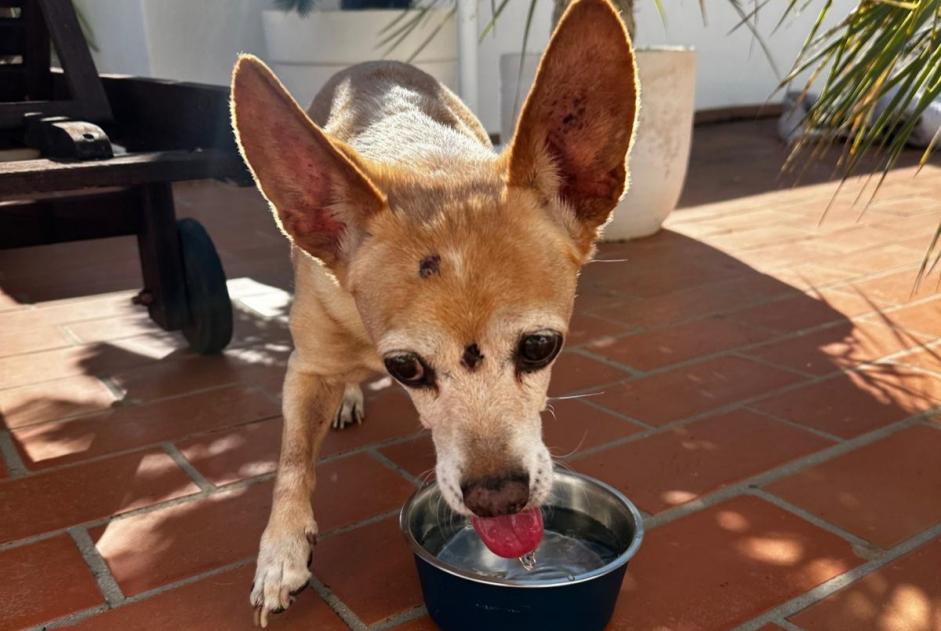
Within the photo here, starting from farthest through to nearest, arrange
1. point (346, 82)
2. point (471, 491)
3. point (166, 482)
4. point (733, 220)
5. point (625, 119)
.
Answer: point (733, 220)
point (346, 82)
point (166, 482)
point (625, 119)
point (471, 491)

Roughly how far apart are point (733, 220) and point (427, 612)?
4.51 m

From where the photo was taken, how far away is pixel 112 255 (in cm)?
550

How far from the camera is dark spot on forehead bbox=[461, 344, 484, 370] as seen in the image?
6.36 feet

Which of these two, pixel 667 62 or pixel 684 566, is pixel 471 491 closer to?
pixel 684 566

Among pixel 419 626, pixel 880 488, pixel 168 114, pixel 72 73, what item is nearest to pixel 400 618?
pixel 419 626

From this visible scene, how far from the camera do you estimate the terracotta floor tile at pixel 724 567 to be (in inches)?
85.5

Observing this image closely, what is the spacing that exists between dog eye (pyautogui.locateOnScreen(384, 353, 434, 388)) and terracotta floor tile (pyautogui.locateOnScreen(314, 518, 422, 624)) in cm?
55

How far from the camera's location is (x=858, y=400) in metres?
3.30

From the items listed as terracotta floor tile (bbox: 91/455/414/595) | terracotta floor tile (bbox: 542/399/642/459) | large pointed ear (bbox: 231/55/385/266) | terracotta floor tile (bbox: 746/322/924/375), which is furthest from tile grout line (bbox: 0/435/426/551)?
terracotta floor tile (bbox: 746/322/924/375)

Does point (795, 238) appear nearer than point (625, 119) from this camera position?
No

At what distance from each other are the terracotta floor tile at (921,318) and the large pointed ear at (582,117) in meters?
2.29

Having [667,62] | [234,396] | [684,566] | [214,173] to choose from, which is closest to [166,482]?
[234,396]

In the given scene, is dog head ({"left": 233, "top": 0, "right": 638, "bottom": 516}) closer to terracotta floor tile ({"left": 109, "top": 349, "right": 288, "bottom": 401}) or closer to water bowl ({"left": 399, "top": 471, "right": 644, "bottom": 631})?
water bowl ({"left": 399, "top": 471, "right": 644, "bottom": 631})

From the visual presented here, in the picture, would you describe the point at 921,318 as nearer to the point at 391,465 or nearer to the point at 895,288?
the point at 895,288
